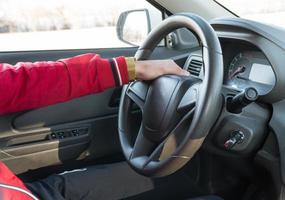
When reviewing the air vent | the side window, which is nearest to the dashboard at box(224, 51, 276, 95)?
the air vent

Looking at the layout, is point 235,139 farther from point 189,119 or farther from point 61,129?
point 61,129

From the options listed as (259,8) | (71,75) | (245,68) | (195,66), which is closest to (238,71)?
(245,68)

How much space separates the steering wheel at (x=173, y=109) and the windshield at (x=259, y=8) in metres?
0.67

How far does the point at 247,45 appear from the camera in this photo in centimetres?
135

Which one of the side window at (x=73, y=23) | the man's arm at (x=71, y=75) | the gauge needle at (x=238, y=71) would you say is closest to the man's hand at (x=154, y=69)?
the man's arm at (x=71, y=75)

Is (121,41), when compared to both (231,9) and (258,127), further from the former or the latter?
(258,127)

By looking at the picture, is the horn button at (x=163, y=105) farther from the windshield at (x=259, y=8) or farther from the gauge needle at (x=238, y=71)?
the windshield at (x=259, y=8)

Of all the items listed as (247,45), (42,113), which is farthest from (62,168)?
(247,45)

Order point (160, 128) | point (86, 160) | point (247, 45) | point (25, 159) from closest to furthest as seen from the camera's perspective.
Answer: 1. point (160, 128)
2. point (247, 45)
3. point (25, 159)
4. point (86, 160)

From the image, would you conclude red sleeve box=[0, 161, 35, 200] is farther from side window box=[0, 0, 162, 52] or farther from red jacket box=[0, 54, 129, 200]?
side window box=[0, 0, 162, 52]

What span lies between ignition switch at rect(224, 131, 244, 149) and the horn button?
18 centimetres

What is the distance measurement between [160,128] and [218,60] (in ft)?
0.86

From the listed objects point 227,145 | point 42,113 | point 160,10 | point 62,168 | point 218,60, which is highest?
point 218,60

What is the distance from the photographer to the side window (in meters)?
1.70
